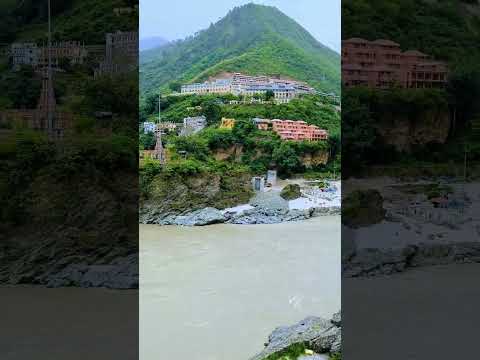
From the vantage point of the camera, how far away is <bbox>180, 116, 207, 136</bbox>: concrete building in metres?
10.2

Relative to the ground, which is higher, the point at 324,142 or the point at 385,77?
the point at 385,77

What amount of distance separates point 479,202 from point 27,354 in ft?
15.5

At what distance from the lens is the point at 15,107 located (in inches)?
231

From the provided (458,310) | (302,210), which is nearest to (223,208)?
(302,210)

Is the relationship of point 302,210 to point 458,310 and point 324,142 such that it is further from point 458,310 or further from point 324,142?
point 458,310

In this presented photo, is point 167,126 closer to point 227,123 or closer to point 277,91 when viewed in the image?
point 227,123

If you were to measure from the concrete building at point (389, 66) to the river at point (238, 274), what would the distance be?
2896 millimetres

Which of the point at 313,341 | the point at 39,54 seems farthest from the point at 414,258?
the point at 39,54

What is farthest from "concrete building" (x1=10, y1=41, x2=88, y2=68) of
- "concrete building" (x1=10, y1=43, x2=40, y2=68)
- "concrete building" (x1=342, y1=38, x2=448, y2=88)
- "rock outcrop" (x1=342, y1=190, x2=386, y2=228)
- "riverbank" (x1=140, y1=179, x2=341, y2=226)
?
"riverbank" (x1=140, y1=179, x2=341, y2=226)

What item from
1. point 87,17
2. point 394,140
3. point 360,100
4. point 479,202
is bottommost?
point 479,202

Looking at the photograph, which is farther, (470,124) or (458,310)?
(470,124)

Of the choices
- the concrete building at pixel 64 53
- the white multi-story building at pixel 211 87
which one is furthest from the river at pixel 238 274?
the concrete building at pixel 64 53

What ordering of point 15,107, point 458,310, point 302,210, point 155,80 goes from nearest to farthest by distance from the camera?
point 458,310, point 15,107, point 302,210, point 155,80

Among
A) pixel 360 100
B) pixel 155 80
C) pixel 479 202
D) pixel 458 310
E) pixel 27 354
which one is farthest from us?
pixel 155 80
